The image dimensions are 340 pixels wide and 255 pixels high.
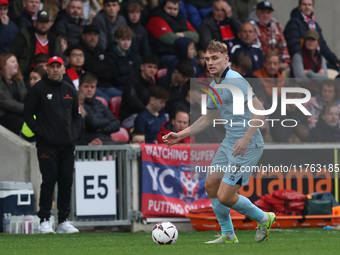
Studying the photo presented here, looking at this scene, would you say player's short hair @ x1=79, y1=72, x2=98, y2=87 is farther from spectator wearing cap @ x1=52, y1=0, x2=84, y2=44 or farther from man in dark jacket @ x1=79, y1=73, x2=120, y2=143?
spectator wearing cap @ x1=52, y1=0, x2=84, y2=44

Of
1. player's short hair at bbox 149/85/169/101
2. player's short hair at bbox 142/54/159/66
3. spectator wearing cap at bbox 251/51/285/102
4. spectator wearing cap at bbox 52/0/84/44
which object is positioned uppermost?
spectator wearing cap at bbox 52/0/84/44

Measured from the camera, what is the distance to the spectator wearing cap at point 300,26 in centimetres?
1859

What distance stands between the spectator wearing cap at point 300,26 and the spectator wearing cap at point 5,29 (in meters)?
6.32

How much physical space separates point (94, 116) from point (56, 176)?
1893mm

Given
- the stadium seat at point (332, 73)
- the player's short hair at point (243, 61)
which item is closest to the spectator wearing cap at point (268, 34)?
the stadium seat at point (332, 73)

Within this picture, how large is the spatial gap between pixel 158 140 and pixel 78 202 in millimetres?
1850

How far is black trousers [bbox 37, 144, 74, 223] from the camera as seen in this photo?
12.7 metres

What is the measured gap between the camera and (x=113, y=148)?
1405cm

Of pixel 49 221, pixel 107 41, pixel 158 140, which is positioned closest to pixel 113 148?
pixel 158 140

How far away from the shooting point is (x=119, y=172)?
14.1 meters

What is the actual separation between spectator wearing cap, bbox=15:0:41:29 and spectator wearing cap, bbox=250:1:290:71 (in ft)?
16.1

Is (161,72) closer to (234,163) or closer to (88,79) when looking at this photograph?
(88,79)

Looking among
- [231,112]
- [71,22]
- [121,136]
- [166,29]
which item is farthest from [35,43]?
[231,112]

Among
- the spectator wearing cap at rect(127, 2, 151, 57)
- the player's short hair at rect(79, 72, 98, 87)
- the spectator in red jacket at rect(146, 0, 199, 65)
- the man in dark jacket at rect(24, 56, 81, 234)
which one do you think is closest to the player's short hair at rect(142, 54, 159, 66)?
the spectator wearing cap at rect(127, 2, 151, 57)
